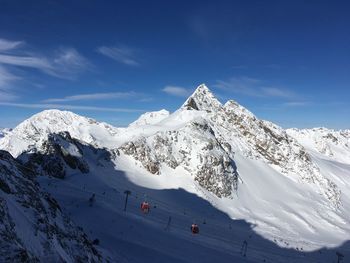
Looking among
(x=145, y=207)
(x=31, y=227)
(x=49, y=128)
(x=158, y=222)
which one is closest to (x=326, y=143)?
(x=49, y=128)

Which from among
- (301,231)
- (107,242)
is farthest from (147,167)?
(107,242)

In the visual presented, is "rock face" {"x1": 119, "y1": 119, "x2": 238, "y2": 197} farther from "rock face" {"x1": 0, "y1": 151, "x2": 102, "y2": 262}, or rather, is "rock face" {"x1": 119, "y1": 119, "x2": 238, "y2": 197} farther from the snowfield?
"rock face" {"x1": 0, "y1": 151, "x2": 102, "y2": 262}

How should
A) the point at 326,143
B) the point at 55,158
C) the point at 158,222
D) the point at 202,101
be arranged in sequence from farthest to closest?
1. the point at 326,143
2. the point at 202,101
3. the point at 55,158
4. the point at 158,222

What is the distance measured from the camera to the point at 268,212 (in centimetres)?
5528

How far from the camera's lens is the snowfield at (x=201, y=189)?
81.2 feet

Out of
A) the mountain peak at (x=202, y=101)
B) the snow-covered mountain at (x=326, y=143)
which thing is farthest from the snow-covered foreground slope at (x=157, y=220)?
the snow-covered mountain at (x=326, y=143)

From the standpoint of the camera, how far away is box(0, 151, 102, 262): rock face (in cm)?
1043

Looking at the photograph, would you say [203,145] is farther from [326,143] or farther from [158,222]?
[326,143]

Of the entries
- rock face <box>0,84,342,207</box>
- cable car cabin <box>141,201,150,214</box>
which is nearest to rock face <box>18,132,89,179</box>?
rock face <box>0,84,342,207</box>

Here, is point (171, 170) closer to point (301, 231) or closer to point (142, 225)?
point (301, 231)

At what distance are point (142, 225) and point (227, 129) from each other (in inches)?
2138

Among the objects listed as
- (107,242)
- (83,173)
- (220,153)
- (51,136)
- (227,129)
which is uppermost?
(227,129)

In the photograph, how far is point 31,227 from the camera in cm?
1281

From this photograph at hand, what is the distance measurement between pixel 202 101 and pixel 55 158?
46.8 metres
